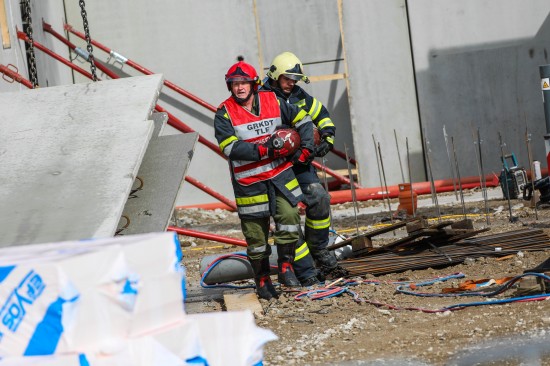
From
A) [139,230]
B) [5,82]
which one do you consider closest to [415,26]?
[5,82]

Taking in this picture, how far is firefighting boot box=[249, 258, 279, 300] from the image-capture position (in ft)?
25.8

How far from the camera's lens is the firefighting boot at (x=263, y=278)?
25.8 feet

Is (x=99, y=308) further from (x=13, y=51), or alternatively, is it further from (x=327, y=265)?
(x=13, y=51)

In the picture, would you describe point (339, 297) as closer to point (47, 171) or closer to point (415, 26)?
point (47, 171)

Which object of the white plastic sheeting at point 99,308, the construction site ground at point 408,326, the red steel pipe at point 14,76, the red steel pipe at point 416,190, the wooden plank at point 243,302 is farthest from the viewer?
the red steel pipe at point 416,190

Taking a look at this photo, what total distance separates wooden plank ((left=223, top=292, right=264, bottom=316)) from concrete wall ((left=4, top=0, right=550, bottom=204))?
832 centimetres

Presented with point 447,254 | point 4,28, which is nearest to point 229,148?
point 447,254

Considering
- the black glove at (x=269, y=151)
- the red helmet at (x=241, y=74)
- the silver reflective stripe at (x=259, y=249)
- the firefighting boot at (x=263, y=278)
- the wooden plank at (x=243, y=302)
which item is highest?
the red helmet at (x=241, y=74)

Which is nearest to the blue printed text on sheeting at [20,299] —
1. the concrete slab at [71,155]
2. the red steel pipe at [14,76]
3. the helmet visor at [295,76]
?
the concrete slab at [71,155]

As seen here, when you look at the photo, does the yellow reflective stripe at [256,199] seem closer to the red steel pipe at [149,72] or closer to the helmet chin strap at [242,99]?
the helmet chin strap at [242,99]

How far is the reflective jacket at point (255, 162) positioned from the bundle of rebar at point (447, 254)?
110cm

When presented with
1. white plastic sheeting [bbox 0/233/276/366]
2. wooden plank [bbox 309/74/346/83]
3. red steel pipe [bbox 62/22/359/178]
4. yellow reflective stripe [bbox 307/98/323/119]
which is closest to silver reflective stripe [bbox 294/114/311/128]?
yellow reflective stripe [bbox 307/98/323/119]

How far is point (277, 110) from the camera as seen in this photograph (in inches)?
308

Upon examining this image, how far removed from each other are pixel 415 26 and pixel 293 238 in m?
8.81
